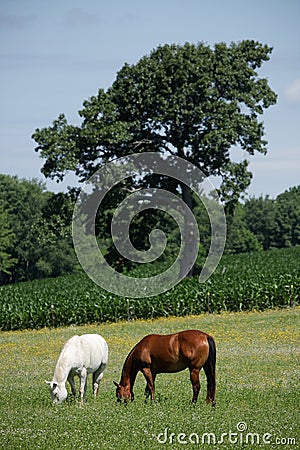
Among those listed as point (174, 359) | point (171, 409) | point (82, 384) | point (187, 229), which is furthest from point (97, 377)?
point (187, 229)

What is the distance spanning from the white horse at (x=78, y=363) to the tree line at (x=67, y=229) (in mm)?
25483

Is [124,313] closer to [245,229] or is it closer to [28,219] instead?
[28,219]

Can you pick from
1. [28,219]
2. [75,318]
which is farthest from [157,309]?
[28,219]

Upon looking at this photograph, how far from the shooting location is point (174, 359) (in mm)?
12969

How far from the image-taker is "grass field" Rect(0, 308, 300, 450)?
10.1m

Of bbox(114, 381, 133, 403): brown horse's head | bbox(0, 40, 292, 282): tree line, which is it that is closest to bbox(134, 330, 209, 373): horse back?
bbox(114, 381, 133, 403): brown horse's head

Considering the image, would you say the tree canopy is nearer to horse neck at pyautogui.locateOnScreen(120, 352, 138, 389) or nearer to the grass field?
the grass field

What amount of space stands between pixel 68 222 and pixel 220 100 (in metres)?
10.7

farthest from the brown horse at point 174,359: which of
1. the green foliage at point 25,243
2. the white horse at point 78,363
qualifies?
the green foliage at point 25,243

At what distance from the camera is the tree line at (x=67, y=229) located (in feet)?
134

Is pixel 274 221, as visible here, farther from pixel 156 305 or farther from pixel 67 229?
pixel 156 305

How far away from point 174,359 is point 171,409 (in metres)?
1.01

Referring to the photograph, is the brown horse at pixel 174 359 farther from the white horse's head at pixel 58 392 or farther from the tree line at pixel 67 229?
the tree line at pixel 67 229

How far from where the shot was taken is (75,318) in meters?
31.1
